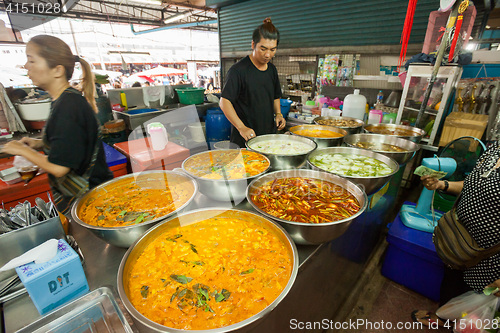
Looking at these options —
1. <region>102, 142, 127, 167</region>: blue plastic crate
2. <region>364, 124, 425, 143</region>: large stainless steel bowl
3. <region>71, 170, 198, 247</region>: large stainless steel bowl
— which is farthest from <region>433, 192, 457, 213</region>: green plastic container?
<region>102, 142, 127, 167</region>: blue plastic crate

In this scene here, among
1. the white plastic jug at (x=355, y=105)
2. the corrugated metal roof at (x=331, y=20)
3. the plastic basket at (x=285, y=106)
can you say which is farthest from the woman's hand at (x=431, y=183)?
the corrugated metal roof at (x=331, y=20)

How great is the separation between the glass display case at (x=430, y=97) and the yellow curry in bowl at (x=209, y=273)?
3.52 m

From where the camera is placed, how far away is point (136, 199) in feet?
5.33

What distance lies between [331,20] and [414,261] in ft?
17.2

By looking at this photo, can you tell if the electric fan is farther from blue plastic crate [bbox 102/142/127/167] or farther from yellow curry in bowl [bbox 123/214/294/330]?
blue plastic crate [bbox 102/142/127/167]

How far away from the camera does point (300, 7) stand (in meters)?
5.62

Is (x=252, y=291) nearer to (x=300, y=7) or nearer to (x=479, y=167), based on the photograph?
(x=479, y=167)

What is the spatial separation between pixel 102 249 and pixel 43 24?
5.14 feet

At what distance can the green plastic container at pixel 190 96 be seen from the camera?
6079 mm

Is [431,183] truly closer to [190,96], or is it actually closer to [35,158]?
[35,158]

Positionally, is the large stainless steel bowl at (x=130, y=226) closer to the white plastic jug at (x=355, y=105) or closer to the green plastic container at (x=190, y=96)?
the white plastic jug at (x=355, y=105)

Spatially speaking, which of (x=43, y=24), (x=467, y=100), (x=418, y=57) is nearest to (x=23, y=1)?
(x=43, y=24)

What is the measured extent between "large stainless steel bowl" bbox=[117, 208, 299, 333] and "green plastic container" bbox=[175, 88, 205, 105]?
5307 mm

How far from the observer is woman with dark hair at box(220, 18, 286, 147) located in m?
2.59
